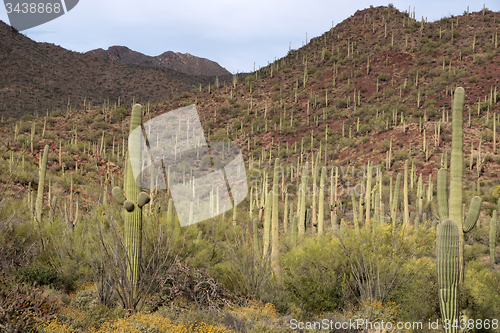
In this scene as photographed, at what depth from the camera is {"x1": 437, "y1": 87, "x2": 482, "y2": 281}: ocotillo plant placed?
689cm

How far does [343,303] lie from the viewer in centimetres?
791

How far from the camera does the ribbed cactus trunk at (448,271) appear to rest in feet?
18.7

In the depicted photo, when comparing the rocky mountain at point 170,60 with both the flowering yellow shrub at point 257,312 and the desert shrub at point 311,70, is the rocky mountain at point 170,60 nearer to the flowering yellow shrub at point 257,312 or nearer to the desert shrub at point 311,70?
the desert shrub at point 311,70

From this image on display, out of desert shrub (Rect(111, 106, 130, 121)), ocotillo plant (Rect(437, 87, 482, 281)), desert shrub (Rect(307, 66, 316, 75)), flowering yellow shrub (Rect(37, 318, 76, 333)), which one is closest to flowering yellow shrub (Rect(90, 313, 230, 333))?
flowering yellow shrub (Rect(37, 318, 76, 333))

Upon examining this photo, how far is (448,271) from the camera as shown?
228 inches

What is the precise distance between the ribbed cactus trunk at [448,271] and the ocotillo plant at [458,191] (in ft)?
3.46

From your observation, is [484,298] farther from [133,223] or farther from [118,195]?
[118,195]

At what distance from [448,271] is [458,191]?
2061 mm

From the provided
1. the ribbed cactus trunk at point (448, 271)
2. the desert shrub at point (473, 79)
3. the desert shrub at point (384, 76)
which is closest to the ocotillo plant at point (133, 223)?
the ribbed cactus trunk at point (448, 271)

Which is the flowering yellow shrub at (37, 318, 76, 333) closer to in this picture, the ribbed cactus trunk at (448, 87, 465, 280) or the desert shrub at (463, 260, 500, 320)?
the desert shrub at (463, 260, 500, 320)

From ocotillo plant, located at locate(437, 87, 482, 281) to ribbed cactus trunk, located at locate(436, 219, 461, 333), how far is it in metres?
1.05

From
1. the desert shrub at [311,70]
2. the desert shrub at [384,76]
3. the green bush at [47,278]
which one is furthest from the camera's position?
the desert shrub at [311,70]

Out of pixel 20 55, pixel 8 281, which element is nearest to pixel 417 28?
pixel 8 281

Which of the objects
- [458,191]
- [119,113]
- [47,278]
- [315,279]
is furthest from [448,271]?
[119,113]
